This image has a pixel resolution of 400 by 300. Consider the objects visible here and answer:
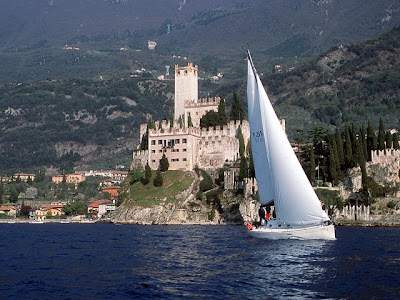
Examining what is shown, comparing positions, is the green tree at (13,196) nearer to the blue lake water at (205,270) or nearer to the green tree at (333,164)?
the green tree at (333,164)

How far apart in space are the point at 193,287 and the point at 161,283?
87.5 inches

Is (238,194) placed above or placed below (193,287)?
above

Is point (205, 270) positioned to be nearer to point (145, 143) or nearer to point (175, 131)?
point (175, 131)

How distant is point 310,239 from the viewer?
6003 cm

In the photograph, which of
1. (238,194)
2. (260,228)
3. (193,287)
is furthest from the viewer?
(238,194)

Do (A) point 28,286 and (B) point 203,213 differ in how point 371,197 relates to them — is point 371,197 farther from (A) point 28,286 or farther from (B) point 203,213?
(A) point 28,286

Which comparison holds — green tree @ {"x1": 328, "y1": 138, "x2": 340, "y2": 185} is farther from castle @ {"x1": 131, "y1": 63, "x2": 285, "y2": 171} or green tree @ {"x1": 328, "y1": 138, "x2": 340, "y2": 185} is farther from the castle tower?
the castle tower

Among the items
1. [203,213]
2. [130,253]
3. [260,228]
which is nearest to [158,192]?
[203,213]

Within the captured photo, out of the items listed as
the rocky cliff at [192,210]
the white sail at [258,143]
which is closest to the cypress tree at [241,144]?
the rocky cliff at [192,210]

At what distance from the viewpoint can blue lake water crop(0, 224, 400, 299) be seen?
3697 cm

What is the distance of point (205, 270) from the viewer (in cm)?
4478

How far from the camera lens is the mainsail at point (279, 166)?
56156 mm

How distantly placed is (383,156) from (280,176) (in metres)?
44.2

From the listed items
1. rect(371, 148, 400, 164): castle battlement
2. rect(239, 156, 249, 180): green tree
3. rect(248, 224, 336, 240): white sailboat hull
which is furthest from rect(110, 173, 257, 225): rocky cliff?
rect(248, 224, 336, 240): white sailboat hull
